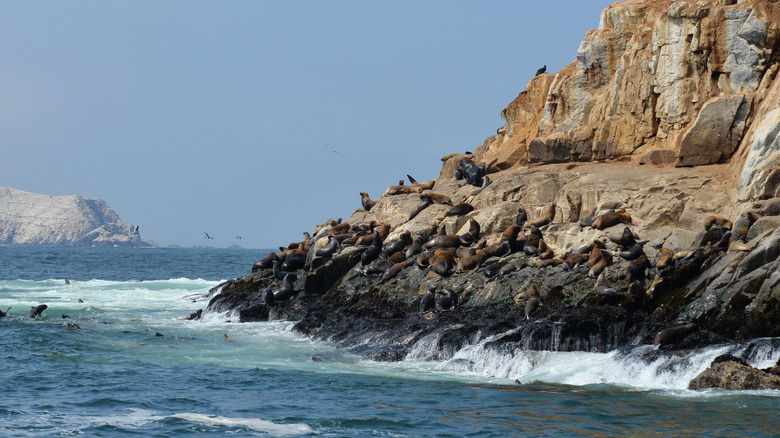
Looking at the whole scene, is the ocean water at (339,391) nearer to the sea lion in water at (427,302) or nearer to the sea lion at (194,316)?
the sea lion in water at (427,302)

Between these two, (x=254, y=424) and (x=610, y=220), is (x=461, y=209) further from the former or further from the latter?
(x=254, y=424)

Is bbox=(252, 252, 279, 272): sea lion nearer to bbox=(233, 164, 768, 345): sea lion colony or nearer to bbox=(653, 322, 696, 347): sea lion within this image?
bbox=(233, 164, 768, 345): sea lion colony

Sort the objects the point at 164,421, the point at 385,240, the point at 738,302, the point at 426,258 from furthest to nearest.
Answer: the point at 385,240 < the point at 426,258 < the point at 738,302 < the point at 164,421

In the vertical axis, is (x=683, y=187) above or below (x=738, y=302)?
above

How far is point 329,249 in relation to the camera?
2795 cm

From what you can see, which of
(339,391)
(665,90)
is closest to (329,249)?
(665,90)

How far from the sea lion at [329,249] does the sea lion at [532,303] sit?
31.5ft

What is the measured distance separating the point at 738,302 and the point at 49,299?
28.0m

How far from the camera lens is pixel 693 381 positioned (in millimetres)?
14672

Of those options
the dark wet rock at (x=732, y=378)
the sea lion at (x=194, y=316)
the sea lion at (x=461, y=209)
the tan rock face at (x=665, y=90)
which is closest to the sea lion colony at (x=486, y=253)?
the sea lion at (x=461, y=209)

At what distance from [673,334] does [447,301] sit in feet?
21.8

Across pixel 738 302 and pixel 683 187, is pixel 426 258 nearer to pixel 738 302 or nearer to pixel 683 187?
pixel 683 187

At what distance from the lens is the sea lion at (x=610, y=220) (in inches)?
864

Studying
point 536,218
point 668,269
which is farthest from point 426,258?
point 668,269
